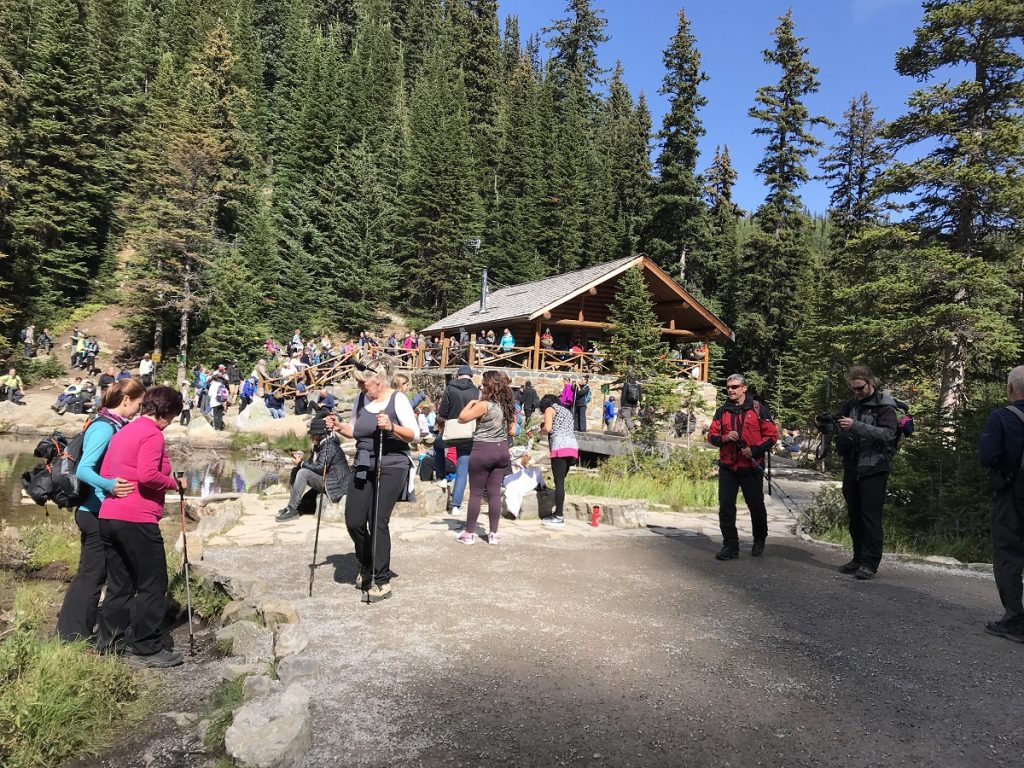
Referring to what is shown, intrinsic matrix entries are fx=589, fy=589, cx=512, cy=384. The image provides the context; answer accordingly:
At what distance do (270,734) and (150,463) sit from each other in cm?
188

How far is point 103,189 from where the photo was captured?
32094 millimetres

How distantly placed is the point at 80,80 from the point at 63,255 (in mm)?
9185

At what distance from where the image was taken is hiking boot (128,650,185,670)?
351 cm

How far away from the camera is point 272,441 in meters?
18.5

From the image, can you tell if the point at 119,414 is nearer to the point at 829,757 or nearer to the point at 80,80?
the point at 829,757

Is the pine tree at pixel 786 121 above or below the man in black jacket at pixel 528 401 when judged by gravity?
above

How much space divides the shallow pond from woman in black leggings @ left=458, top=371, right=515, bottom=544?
4787mm

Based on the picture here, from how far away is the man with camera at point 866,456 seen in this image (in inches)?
196

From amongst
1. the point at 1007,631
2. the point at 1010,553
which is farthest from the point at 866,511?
the point at 1007,631

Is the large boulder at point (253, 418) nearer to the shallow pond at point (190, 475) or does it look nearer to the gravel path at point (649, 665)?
the shallow pond at point (190, 475)

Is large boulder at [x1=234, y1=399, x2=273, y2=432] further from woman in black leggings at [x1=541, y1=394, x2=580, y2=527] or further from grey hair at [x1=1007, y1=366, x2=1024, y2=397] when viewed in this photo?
grey hair at [x1=1007, y1=366, x2=1024, y2=397]

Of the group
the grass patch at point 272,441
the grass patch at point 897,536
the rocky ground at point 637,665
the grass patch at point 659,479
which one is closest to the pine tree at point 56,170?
the grass patch at point 272,441

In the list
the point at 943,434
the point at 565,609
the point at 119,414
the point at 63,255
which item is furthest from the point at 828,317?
the point at 63,255

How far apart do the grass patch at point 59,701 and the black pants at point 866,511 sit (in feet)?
17.8
